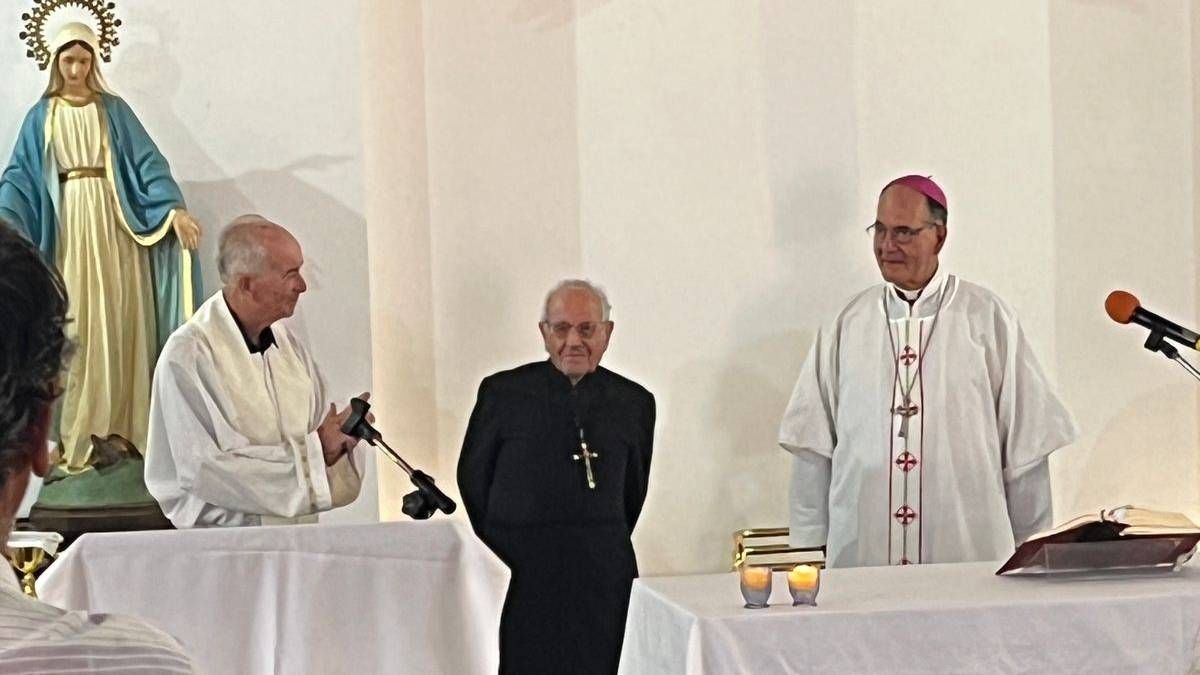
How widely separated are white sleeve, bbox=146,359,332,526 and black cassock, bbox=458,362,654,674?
105cm

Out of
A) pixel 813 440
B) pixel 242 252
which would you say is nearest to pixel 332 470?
pixel 242 252

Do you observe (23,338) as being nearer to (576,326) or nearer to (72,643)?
(72,643)

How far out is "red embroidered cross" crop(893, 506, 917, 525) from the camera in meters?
6.62

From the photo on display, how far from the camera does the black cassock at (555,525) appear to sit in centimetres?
666

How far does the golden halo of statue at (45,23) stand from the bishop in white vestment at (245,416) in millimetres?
1292

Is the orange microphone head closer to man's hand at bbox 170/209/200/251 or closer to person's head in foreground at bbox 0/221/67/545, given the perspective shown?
person's head in foreground at bbox 0/221/67/545

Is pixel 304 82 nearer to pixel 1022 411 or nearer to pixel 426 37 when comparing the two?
pixel 426 37

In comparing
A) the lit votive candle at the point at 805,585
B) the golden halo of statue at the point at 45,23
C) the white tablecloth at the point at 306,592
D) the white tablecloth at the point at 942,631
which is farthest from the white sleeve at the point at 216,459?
the lit votive candle at the point at 805,585

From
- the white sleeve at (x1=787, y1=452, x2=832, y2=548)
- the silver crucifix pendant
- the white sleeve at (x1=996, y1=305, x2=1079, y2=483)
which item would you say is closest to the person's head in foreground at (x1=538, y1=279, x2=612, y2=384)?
the silver crucifix pendant

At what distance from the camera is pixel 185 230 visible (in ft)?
21.8

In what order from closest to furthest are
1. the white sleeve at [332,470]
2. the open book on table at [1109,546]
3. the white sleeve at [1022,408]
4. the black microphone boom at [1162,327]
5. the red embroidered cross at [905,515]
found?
the open book on table at [1109,546], the black microphone boom at [1162,327], the white sleeve at [332,470], the white sleeve at [1022,408], the red embroidered cross at [905,515]

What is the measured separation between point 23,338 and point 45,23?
569 centimetres

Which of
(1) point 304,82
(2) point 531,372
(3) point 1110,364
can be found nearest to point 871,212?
(3) point 1110,364

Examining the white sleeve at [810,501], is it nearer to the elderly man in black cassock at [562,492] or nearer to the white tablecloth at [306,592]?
the elderly man in black cassock at [562,492]
